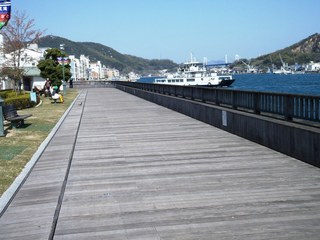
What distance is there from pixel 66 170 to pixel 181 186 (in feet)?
8.90

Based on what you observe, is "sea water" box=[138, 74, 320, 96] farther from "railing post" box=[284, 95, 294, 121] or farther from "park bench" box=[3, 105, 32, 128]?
"park bench" box=[3, 105, 32, 128]

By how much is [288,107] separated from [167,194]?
4.42 meters

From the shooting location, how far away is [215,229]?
5.55 meters

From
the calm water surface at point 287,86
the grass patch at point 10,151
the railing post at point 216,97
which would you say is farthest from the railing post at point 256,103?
the calm water surface at point 287,86

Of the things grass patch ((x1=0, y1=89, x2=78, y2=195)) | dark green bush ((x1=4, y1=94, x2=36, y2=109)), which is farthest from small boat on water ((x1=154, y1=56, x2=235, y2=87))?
grass patch ((x1=0, y1=89, x2=78, y2=195))

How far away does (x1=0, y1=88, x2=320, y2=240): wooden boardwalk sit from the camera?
5.62 meters

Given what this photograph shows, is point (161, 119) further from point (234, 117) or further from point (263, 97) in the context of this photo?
point (263, 97)

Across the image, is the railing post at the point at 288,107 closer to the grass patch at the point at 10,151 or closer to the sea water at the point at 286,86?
the grass patch at the point at 10,151

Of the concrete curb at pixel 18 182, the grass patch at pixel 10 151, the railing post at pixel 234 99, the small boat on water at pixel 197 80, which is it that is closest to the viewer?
the concrete curb at pixel 18 182

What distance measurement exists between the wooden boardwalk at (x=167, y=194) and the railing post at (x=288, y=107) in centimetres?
88

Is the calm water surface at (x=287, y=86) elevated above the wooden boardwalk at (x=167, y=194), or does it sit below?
below

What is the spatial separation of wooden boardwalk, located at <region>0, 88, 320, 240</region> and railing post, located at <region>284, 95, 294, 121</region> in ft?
Result: 2.89

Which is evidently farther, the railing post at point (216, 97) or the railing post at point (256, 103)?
Result: the railing post at point (216, 97)

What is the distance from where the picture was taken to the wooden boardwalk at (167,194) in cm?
562
